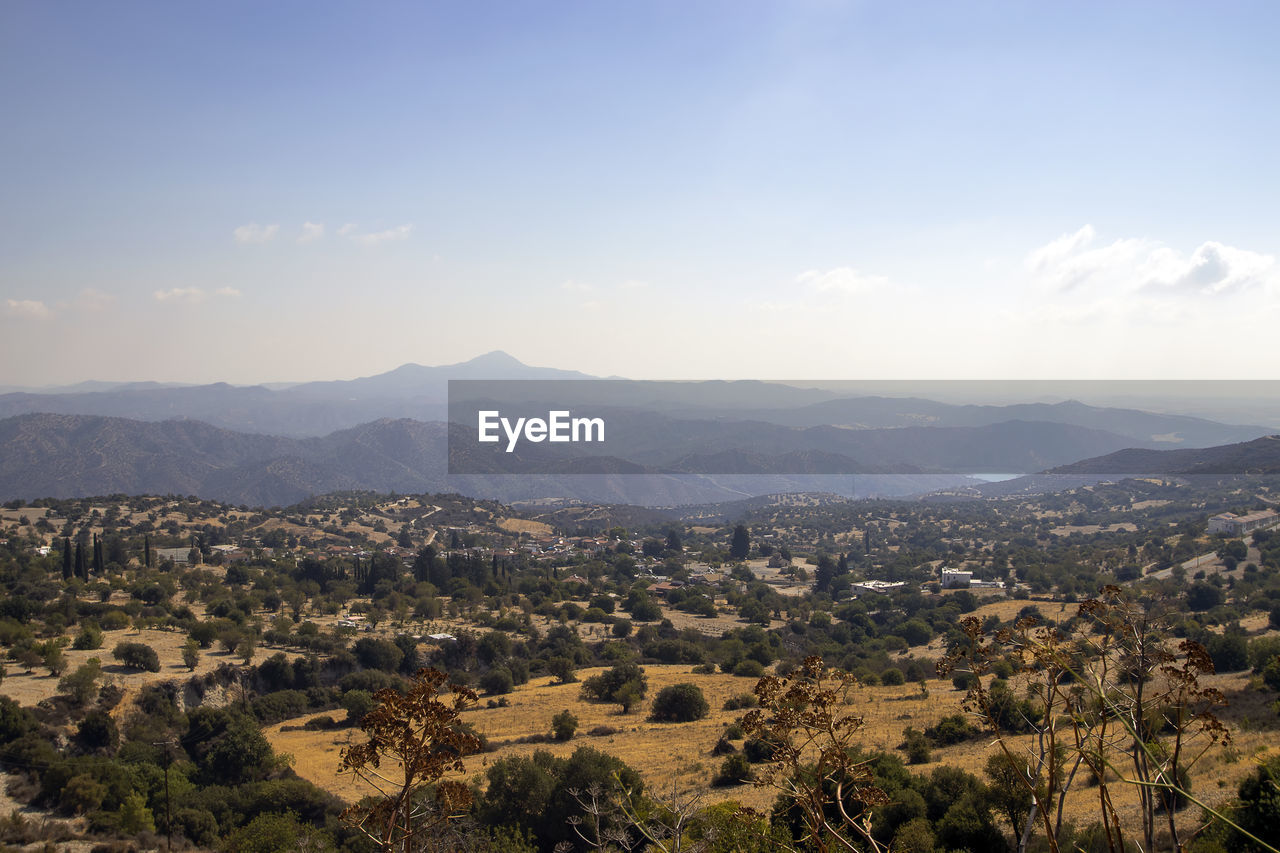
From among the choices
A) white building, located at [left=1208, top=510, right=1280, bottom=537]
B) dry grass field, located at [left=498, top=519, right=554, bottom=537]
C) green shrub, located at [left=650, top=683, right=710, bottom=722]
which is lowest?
dry grass field, located at [left=498, top=519, right=554, bottom=537]

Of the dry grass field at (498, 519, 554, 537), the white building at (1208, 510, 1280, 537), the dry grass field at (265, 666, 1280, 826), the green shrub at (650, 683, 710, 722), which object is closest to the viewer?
the dry grass field at (265, 666, 1280, 826)

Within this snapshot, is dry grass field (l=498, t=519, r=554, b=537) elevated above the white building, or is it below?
below

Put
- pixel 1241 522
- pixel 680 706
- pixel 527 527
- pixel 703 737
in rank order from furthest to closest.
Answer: pixel 527 527, pixel 1241 522, pixel 680 706, pixel 703 737

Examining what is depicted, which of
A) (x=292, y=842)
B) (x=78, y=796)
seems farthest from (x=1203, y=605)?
(x=78, y=796)

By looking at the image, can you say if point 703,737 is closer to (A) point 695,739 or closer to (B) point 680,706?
(A) point 695,739

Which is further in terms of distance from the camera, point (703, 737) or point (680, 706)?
point (680, 706)

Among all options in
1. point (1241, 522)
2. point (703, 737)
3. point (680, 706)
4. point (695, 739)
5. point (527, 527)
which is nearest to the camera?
point (695, 739)

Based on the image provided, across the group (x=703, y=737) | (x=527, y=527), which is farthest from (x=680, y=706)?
(x=527, y=527)

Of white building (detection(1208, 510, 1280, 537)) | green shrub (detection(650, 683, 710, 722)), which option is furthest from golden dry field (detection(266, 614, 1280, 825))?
white building (detection(1208, 510, 1280, 537))

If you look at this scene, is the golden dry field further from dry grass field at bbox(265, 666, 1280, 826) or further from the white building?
the white building

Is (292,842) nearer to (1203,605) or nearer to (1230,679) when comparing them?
(1230,679)

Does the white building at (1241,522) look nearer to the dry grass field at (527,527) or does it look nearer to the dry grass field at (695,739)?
the dry grass field at (695,739)
